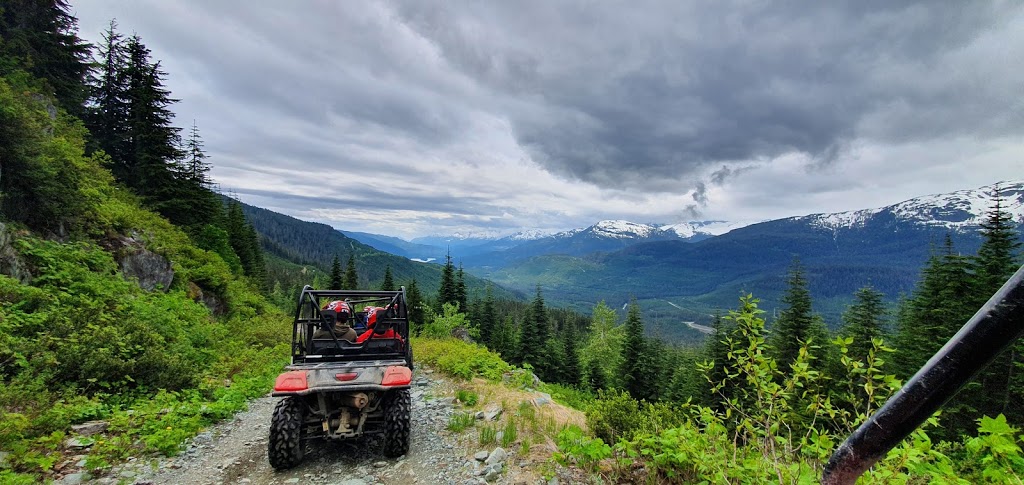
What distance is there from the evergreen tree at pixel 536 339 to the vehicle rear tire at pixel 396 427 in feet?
136

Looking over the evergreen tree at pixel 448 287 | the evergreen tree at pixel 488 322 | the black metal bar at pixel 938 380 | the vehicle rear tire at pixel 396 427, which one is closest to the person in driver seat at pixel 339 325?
the vehicle rear tire at pixel 396 427

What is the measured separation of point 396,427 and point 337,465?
1.15 metres

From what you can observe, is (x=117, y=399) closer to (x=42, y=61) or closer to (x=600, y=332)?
(x=42, y=61)

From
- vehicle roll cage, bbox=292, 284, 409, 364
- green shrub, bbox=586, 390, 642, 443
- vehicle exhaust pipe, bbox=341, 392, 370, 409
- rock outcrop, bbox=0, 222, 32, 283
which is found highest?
rock outcrop, bbox=0, 222, 32, 283

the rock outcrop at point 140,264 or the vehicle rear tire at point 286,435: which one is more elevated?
the rock outcrop at point 140,264

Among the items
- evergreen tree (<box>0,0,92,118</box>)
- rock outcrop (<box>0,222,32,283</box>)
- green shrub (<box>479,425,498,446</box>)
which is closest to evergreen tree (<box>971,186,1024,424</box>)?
A: green shrub (<box>479,425,498,446</box>)

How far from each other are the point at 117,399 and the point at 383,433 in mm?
5990

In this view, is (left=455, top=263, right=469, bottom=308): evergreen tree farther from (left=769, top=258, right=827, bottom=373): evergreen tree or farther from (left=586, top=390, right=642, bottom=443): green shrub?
(left=586, top=390, right=642, bottom=443): green shrub

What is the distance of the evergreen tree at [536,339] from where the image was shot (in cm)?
4853

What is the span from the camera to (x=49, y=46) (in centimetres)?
2289

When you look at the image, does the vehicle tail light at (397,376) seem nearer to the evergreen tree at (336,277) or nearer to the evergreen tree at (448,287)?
the evergreen tree at (448,287)

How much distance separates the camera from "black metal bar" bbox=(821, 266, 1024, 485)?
893 mm

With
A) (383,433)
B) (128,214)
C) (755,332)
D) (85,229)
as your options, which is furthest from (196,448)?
(128,214)

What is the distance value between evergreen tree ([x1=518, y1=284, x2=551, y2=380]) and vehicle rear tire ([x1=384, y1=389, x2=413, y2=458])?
41558mm
